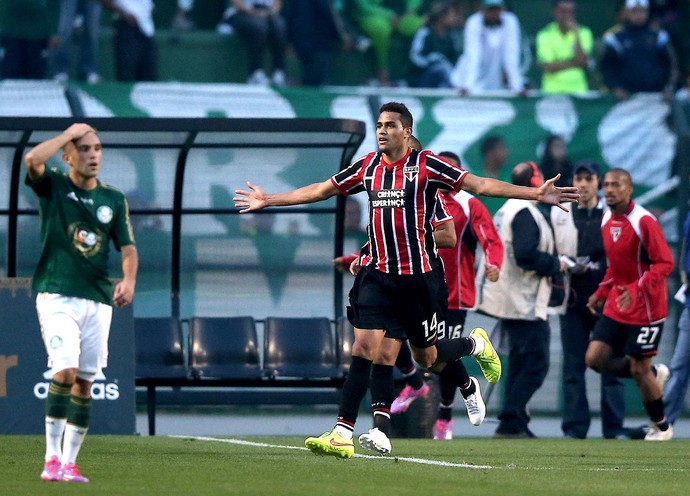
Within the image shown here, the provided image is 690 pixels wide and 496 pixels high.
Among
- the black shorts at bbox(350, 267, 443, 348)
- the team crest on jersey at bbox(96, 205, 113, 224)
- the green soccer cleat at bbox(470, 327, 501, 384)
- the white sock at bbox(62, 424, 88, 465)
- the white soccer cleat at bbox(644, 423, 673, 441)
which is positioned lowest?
the white soccer cleat at bbox(644, 423, 673, 441)

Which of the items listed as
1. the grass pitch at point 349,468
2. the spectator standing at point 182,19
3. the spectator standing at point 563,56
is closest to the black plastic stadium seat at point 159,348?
the grass pitch at point 349,468

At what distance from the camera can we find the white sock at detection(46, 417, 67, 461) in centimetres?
808

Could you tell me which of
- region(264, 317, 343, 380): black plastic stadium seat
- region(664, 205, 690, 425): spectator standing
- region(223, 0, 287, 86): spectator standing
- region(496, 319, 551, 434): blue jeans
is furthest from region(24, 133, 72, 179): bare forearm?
region(223, 0, 287, 86): spectator standing

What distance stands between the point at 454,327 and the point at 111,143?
11.1ft

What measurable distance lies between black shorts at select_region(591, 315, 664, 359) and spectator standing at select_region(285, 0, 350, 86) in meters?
7.16

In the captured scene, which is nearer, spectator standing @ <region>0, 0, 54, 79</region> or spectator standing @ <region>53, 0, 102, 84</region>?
spectator standing @ <region>0, 0, 54, 79</region>

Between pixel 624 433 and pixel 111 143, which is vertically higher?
pixel 111 143

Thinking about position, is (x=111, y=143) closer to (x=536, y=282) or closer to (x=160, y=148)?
(x=160, y=148)

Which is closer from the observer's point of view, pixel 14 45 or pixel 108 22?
pixel 14 45

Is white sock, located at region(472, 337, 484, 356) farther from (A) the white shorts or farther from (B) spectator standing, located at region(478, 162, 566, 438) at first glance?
(A) the white shorts

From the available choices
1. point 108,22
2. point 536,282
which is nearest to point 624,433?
point 536,282

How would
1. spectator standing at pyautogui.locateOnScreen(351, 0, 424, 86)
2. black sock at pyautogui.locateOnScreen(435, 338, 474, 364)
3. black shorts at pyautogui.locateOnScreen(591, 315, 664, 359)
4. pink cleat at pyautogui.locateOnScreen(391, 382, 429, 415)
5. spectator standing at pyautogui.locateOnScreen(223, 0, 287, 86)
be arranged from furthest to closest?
spectator standing at pyautogui.locateOnScreen(351, 0, 424, 86)
spectator standing at pyautogui.locateOnScreen(223, 0, 287, 86)
pink cleat at pyautogui.locateOnScreen(391, 382, 429, 415)
black shorts at pyautogui.locateOnScreen(591, 315, 664, 359)
black sock at pyautogui.locateOnScreen(435, 338, 474, 364)

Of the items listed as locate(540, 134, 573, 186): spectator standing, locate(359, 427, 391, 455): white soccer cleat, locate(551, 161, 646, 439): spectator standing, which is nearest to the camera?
locate(359, 427, 391, 455): white soccer cleat

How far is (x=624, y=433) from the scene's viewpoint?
13875 millimetres
